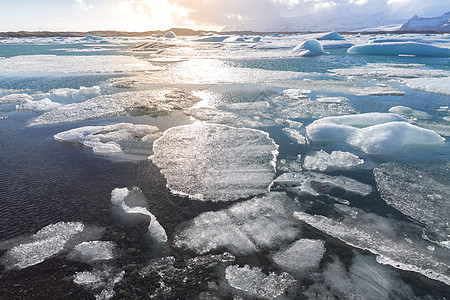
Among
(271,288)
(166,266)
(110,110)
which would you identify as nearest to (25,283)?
(166,266)

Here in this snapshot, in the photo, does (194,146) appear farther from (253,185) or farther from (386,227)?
(386,227)

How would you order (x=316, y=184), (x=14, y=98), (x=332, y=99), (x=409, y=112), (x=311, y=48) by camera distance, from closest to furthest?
(x=316, y=184)
(x=409, y=112)
(x=332, y=99)
(x=14, y=98)
(x=311, y=48)

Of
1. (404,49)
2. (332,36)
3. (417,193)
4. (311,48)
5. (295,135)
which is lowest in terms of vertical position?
(417,193)

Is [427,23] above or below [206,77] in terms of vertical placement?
above

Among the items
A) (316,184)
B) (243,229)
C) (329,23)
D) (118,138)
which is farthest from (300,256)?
(329,23)

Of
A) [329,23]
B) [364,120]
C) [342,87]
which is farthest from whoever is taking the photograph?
[329,23]

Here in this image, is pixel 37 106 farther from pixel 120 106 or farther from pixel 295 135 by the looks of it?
pixel 295 135
